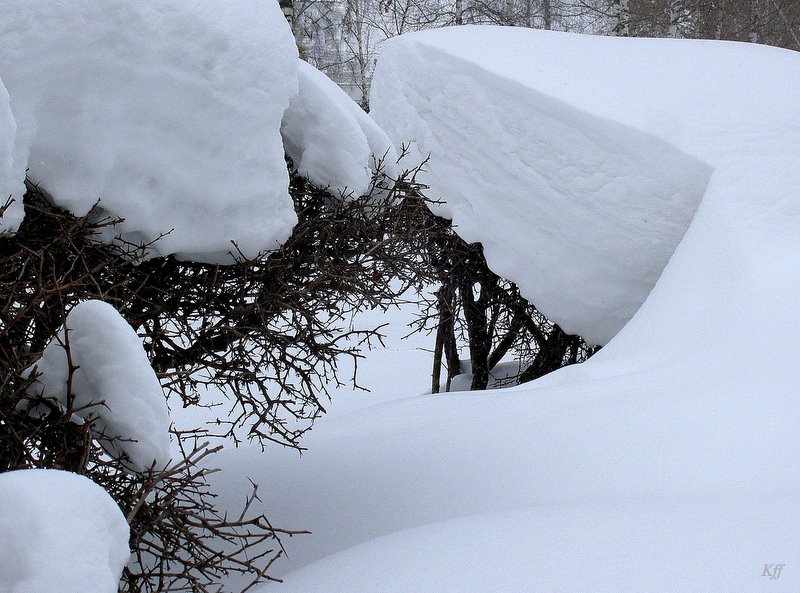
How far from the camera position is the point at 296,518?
10.6ft

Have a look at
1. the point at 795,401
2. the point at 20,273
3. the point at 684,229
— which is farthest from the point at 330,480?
the point at 684,229

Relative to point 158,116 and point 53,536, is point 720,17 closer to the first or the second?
point 158,116

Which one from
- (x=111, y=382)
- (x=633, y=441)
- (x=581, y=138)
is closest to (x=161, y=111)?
(x=111, y=382)

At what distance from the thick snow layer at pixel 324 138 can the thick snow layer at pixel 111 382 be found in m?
1.28

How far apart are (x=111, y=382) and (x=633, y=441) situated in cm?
166

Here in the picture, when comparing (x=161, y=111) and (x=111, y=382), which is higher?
(x=161, y=111)

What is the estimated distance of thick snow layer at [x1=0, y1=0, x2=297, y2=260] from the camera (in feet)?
7.66

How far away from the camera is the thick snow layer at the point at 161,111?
2.33m

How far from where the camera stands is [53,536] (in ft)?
4.59

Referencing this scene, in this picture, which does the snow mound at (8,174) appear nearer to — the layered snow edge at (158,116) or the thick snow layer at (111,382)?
the layered snow edge at (158,116)

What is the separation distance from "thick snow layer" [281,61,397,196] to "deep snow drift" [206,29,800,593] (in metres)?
1.13

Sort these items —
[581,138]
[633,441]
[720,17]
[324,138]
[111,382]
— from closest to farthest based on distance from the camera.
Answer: [111,382], [633,441], [324,138], [581,138], [720,17]

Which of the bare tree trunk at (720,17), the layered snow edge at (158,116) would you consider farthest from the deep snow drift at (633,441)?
the bare tree trunk at (720,17)

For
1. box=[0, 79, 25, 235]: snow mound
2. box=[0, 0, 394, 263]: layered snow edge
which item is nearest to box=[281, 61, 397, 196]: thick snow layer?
box=[0, 0, 394, 263]: layered snow edge
